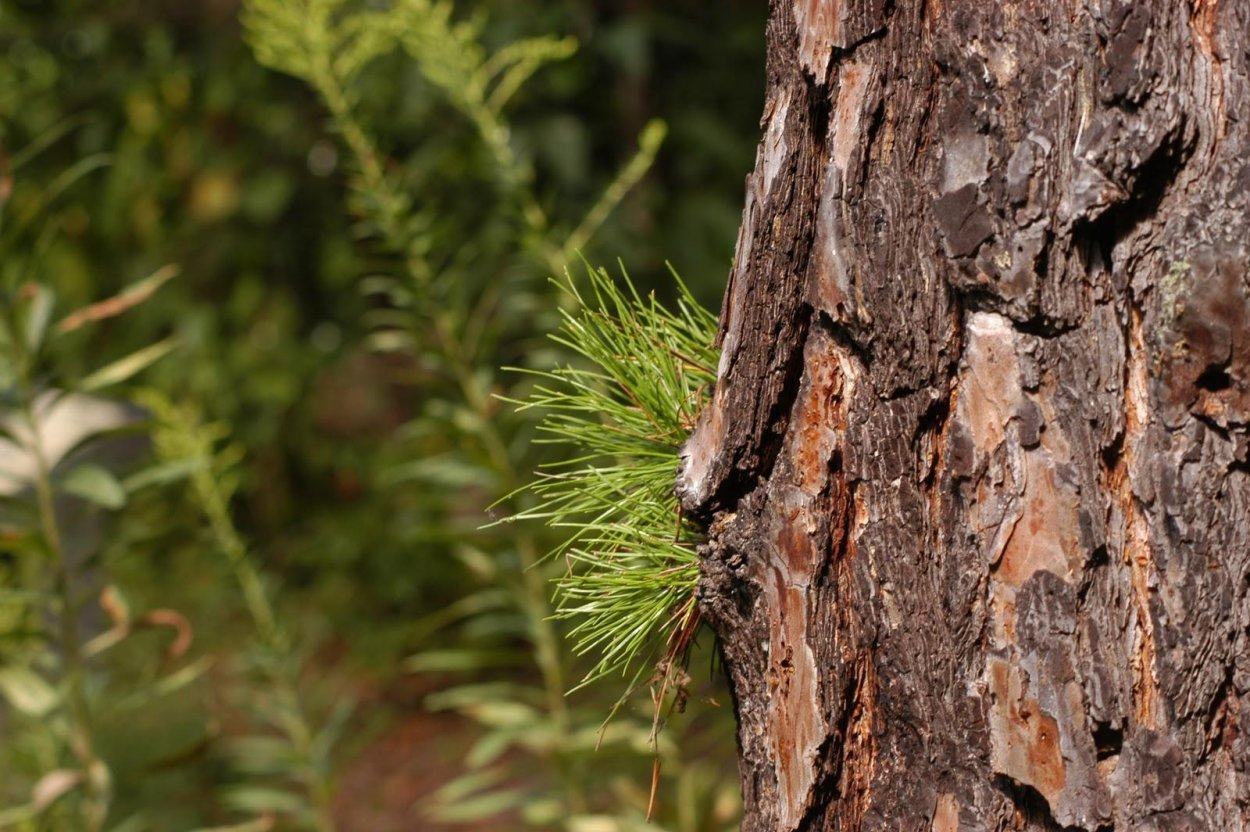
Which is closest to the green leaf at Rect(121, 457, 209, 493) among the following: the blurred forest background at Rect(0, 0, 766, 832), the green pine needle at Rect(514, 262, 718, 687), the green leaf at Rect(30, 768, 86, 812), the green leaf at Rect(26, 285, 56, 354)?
the blurred forest background at Rect(0, 0, 766, 832)

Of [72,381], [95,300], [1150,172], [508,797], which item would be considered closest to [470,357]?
[72,381]

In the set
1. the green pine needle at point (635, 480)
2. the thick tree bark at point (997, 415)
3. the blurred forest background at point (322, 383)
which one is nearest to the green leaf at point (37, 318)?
the blurred forest background at point (322, 383)

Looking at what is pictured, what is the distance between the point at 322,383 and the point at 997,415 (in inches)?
132

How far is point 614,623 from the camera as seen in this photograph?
905 mm

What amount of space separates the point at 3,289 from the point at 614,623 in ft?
3.69

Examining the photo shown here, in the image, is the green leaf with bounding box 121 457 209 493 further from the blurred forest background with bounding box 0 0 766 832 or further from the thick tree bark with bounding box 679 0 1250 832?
the thick tree bark with bounding box 679 0 1250 832

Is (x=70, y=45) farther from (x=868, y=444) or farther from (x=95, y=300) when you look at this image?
(x=868, y=444)

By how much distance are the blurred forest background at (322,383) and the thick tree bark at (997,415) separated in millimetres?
761

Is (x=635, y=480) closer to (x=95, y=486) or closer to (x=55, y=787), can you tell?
(x=95, y=486)

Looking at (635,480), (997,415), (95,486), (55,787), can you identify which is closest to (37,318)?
(95,486)

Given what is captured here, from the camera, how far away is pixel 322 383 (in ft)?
12.6

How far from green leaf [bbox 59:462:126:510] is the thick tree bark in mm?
963

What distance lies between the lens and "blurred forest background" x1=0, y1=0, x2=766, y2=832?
5.37 ft

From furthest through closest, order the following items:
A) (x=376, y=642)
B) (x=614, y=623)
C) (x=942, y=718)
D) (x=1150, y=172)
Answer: (x=376, y=642), (x=614, y=623), (x=942, y=718), (x=1150, y=172)
